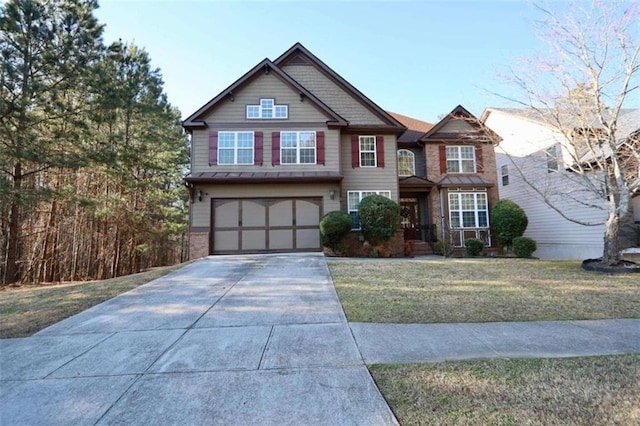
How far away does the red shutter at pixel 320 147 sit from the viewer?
1293 centimetres

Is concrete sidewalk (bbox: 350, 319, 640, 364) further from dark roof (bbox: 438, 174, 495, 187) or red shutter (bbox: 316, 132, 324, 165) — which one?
dark roof (bbox: 438, 174, 495, 187)

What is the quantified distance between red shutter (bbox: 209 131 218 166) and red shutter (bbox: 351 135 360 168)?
590cm

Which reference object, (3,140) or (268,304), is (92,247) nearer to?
(3,140)

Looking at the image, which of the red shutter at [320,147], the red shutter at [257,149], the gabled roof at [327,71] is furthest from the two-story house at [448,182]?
the red shutter at [257,149]

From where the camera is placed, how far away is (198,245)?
39.3ft

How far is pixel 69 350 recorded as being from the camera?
365 centimetres

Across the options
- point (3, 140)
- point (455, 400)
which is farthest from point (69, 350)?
point (3, 140)

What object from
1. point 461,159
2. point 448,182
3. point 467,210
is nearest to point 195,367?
point 448,182

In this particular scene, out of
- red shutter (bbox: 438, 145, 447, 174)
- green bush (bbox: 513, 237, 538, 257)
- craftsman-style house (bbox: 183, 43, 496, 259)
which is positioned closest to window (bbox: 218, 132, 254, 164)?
craftsman-style house (bbox: 183, 43, 496, 259)

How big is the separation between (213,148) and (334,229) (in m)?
6.11

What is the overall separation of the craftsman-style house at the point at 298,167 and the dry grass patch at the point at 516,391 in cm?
985

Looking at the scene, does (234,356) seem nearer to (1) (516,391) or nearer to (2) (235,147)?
(1) (516,391)

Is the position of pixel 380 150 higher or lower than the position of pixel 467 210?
higher

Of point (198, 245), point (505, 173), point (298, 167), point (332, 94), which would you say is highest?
point (332, 94)
